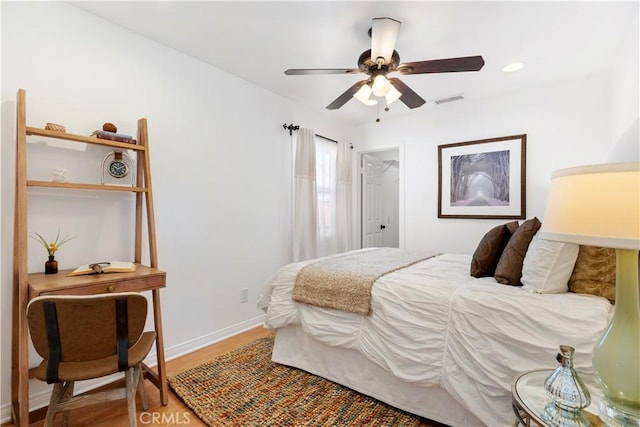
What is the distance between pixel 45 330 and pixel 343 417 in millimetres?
1545

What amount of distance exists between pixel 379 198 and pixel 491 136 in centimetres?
218

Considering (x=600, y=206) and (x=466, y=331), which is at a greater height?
(x=600, y=206)

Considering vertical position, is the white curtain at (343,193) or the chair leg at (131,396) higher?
the white curtain at (343,193)

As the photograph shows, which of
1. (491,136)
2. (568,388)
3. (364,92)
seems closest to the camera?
(568,388)

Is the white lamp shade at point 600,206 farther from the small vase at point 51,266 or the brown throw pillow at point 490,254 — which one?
the small vase at point 51,266

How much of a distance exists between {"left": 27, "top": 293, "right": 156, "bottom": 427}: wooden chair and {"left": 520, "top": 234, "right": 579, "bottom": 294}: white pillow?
200cm

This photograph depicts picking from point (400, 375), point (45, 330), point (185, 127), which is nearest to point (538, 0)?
point (400, 375)

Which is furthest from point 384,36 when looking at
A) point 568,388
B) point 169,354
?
point 169,354

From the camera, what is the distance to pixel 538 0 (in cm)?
188

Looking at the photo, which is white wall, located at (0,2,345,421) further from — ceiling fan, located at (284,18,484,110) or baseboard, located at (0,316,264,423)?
ceiling fan, located at (284,18,484,110)

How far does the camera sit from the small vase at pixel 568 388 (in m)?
0.94

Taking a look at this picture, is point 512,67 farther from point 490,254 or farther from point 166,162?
point 166,162

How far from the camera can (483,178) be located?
3.55 m

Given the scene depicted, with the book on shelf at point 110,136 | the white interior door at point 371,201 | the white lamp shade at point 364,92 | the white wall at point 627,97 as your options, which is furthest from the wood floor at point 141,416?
the white interior door at point 371,201
